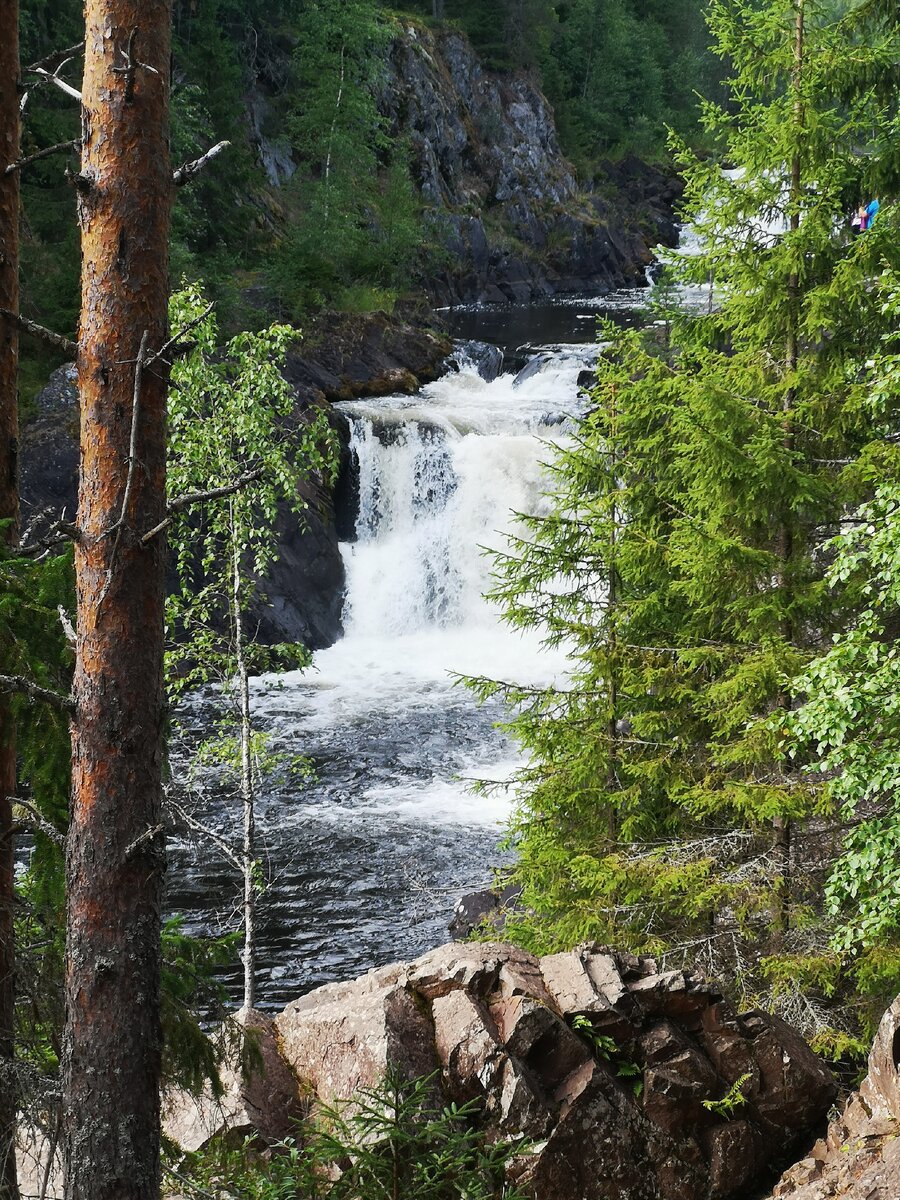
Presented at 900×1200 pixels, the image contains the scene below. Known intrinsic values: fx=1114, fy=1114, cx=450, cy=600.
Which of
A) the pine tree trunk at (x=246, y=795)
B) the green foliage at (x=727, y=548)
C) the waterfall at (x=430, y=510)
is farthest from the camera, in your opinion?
the waterfall at (x=430, y=510)

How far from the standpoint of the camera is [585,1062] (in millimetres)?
7258

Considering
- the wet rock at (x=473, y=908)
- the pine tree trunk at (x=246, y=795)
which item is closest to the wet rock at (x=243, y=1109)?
the pine tree trunk at (x=246, y=795)

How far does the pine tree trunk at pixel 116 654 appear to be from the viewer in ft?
13.6

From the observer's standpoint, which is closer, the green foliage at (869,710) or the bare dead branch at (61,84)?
the bare dead branch at (61,84)

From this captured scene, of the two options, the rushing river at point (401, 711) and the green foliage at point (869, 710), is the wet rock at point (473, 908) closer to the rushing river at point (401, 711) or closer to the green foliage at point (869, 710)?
the rushing river at point (401, 711)

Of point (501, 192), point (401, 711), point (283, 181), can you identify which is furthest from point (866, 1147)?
point (501, 192)

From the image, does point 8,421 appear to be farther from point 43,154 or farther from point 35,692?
point 35,692

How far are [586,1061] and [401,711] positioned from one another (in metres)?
14.2

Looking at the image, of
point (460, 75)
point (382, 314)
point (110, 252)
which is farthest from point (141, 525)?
point (460, 75)

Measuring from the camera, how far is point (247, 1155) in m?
6.48

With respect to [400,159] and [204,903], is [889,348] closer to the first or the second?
[204,903]

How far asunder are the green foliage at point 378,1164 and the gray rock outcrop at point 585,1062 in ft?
1.45

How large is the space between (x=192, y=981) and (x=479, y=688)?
6.47 m

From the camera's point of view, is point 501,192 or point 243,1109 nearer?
point 243,1109
